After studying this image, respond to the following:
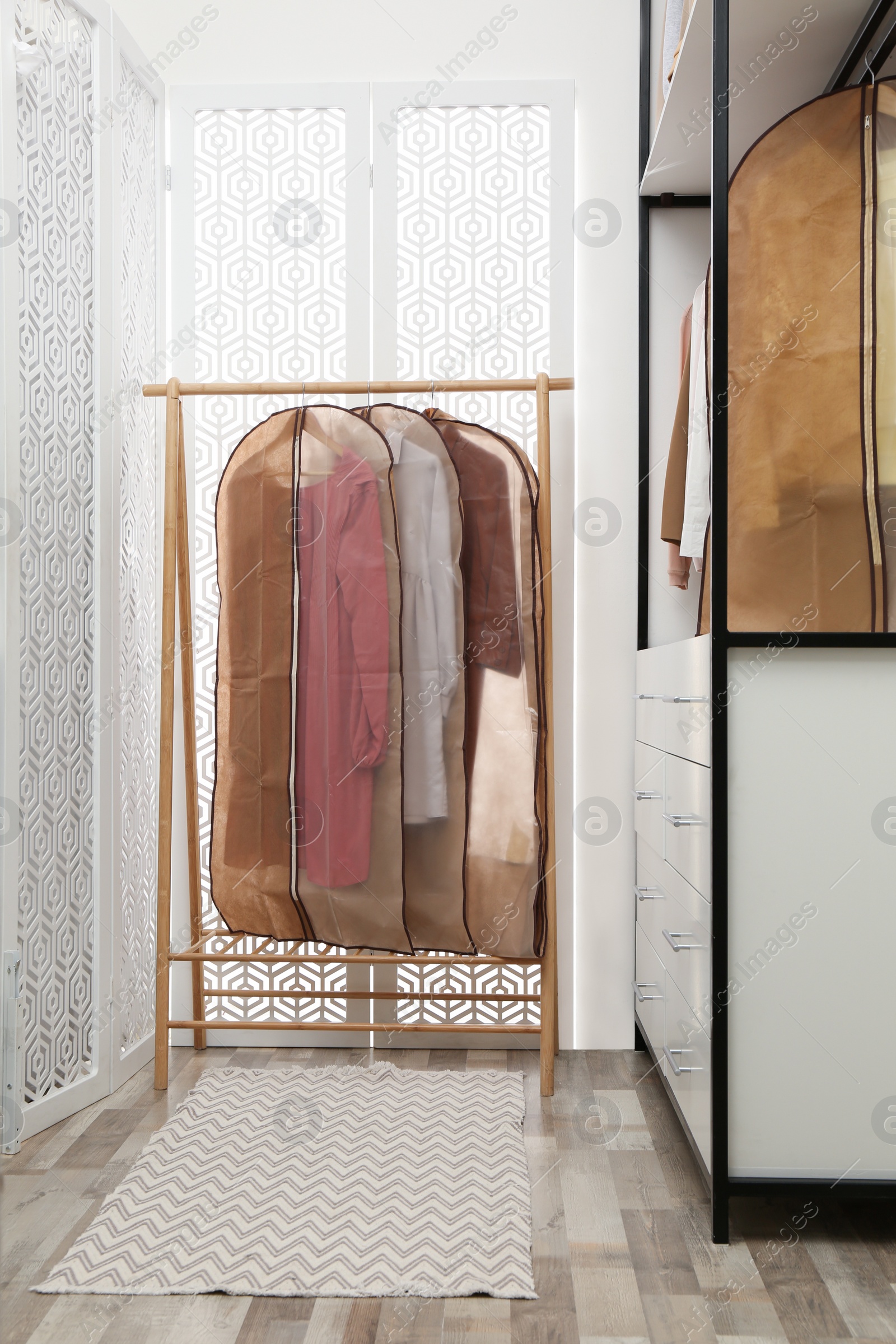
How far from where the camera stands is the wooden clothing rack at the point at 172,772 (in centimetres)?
219

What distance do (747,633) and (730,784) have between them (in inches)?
9.4

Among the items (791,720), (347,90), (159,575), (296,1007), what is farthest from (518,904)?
(347,90)

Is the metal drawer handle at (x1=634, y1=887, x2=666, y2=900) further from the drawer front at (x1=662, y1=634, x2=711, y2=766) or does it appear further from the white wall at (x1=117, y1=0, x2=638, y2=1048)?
the drawer front at (x1=662, y1=634, x2=711, y2=766)

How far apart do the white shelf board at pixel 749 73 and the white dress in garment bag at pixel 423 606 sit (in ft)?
2.95

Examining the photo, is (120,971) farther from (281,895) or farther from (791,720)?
(791,720)

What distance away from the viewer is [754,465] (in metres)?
1.64

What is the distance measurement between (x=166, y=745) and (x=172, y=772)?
64 mm

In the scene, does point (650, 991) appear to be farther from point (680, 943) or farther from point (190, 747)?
point (190, 747)

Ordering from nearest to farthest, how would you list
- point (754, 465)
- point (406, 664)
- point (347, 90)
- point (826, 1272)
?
1. point (826, 1272)
2. point (754, 465)
3. point (406, 664)
4. point (347, 90)

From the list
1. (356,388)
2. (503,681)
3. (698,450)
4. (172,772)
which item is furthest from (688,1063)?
(356,388)

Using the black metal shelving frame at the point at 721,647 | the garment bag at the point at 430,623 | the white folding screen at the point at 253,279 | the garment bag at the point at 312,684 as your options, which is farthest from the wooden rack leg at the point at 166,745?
the black metal shelving frame at the point at 721,647

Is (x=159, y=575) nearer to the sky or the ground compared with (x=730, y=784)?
nearer to the sky

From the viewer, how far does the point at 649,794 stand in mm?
2184

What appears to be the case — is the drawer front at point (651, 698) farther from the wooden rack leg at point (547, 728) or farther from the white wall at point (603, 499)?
the wooden rack leg at point (547, 728)
